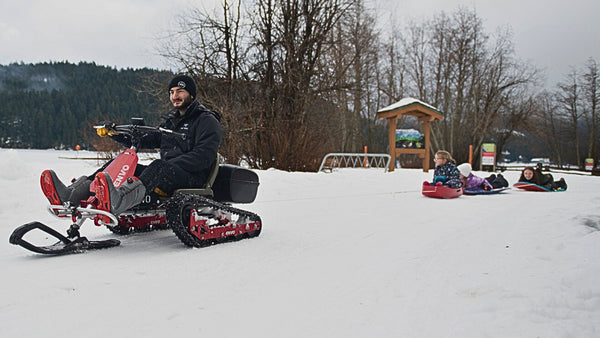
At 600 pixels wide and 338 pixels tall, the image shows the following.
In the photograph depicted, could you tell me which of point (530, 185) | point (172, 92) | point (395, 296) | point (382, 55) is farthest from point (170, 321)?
point (382, 55)

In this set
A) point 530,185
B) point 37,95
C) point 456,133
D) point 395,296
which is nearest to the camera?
point 395,296

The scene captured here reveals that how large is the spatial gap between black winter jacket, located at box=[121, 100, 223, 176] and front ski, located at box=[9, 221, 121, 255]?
901 mm

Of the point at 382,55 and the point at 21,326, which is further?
the point at 382,55

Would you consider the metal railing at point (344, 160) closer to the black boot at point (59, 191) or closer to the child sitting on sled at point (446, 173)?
the child sitting on sled at point (446, 173)

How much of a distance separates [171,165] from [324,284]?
66.0 inches

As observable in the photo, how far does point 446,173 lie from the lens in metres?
8.22

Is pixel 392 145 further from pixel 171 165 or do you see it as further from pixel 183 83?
pixel 171 165

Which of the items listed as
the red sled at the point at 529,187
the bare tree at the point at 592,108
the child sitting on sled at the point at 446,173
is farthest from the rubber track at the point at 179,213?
the bare tree at the point at 592,108

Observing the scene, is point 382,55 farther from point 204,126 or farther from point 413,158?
point 204,126

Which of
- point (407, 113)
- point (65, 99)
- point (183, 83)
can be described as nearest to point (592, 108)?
point (407, 113)

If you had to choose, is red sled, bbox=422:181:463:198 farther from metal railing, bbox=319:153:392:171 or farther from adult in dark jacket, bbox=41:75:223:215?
metal railing, bbox=319:153:392:171

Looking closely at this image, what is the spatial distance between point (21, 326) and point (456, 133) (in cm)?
3238

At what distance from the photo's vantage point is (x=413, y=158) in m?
28.6

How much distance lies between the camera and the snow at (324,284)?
6.08ft
